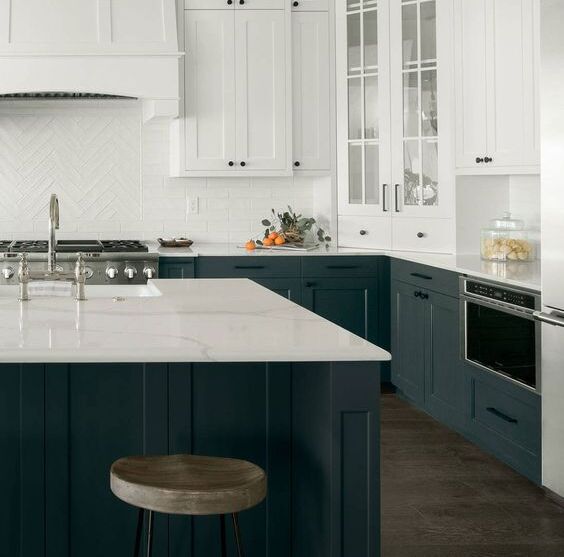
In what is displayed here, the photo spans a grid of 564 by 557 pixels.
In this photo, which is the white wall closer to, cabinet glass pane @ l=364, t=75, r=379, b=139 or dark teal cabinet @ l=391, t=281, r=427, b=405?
dark teal cabinet @ l=391, t=281, r=427, b=405

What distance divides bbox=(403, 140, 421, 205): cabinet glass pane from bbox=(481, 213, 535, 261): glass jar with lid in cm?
80

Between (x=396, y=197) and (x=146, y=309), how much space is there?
325 centimetres

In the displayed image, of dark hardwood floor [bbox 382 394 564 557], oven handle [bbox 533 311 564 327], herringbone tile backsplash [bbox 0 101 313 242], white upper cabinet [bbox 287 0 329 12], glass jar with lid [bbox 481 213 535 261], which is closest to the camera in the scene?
dark hardwood floor [bbox 382 394 564 557]

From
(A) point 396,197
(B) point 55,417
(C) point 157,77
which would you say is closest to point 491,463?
(A) point 396,197

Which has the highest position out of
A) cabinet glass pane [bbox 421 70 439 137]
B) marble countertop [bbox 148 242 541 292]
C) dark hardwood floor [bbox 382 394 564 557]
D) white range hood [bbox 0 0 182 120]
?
white range hood [bbox 0 0 182 120]

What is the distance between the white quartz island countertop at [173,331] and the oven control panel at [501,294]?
1.18 m

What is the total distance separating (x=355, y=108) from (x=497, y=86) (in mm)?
1410

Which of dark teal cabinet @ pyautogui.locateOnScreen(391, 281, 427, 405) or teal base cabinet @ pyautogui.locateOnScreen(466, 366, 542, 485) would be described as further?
dark teal cabinet @ pyautogui.locateOnScreen(391, 281, 427, 405)

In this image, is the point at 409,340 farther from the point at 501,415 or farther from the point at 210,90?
the point at 210,90

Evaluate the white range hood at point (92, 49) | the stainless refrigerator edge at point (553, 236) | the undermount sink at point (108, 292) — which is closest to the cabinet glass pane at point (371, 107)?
the white range hood at point (92, 49)

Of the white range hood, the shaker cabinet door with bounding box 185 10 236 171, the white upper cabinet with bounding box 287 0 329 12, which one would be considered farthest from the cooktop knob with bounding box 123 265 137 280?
the white upper cabinet with bounding box 287 0 329 12

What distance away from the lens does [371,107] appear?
20.4 ft

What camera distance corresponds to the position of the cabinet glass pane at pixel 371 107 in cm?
619

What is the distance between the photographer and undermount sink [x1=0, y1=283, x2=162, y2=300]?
356cm
